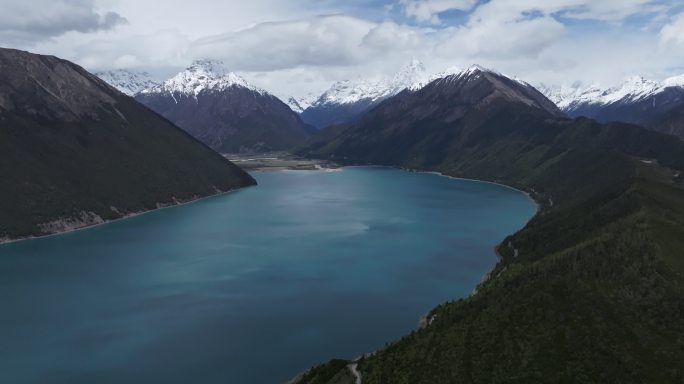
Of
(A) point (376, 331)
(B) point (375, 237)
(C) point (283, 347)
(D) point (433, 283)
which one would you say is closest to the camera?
(C) point (283, 347)

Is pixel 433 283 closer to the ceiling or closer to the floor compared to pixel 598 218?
closer to the floor

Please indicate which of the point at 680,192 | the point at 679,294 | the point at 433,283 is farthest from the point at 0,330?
the point at 680,192

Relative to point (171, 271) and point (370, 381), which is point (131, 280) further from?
point (370, 381)

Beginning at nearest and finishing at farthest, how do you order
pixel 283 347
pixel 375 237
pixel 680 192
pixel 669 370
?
pixel 669 370 < pixel 283 347 < pixel 680 192 < pixel 375 237

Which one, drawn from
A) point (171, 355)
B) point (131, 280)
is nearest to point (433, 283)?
point (171, 355)

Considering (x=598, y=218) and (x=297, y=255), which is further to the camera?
(x=297, y=255)

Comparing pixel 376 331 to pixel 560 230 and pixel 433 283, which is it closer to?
pixel 433 283
